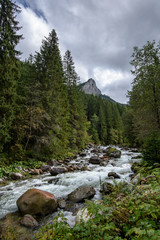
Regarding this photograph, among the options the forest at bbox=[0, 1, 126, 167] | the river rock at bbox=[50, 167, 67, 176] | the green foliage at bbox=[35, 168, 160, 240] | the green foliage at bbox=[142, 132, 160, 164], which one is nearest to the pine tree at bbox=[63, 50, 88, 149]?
the forest at bbox=[0, 1, 126, 167]

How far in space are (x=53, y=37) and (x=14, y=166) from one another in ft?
55.6

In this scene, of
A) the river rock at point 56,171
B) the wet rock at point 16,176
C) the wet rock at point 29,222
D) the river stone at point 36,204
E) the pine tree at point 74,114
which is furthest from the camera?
the pine tree at point 74,114

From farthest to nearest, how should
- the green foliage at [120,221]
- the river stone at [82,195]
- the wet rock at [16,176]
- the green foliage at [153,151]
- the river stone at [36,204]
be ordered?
the wet rock at [16,176]
the green foliage at [153,151]
the river stone at [82,195]
the river stone at [36,204]
the green foliage at [120,221]

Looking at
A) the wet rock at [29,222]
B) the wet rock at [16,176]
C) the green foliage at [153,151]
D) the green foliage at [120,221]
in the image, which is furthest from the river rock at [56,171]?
the green foliage at [120,221]

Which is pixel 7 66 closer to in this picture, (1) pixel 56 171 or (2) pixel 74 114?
(1) pixel 56 171

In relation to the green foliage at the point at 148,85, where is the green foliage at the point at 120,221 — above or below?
below

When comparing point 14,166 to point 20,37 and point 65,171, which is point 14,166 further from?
point 20,37

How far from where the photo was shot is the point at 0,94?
944 centimetres

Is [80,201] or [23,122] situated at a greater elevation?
[23,122]

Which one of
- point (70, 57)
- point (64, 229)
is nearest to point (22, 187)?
point (64, 229)

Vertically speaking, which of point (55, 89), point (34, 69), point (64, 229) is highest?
point (34, 69)

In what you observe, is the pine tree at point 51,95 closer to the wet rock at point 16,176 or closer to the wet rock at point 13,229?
the wet rock at point 16,176

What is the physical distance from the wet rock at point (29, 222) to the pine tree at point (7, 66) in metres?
6.91

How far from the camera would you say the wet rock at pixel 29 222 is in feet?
11.6
